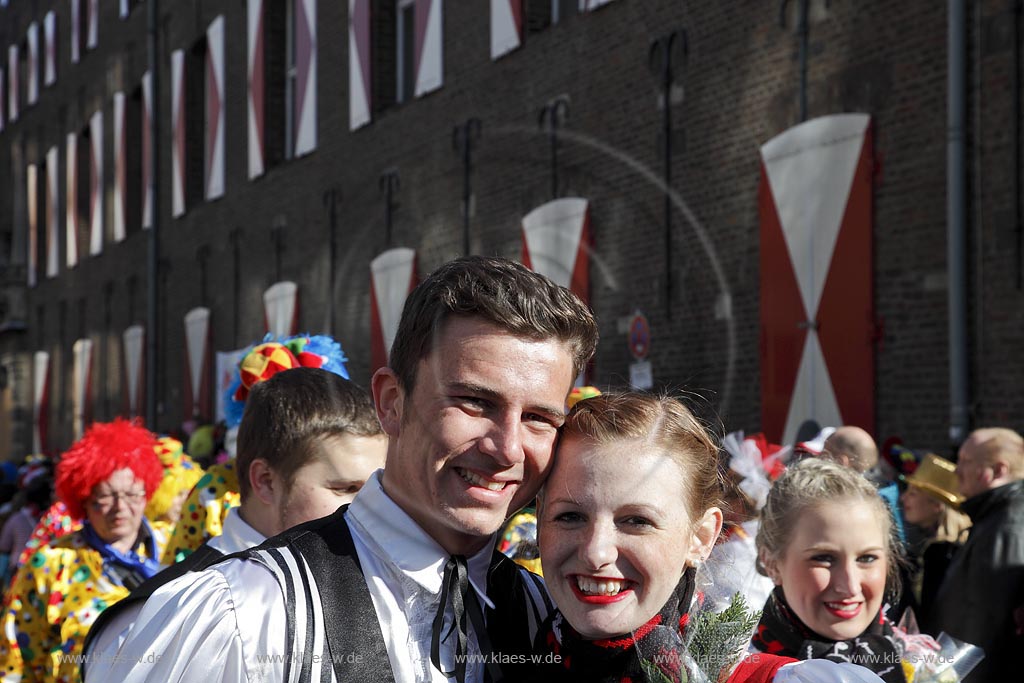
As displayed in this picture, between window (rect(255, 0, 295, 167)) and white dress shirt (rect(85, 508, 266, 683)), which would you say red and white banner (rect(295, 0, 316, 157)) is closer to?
window (rect(255, 0, 295, 167))

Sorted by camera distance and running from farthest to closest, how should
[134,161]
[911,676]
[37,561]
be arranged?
[134,161] < [37,561] < [911,676]

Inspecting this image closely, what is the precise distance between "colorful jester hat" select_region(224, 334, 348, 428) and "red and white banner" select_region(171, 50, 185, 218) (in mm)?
15742

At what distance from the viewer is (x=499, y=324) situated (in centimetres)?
181

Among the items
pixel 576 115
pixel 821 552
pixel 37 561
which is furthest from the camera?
pixel 576 115

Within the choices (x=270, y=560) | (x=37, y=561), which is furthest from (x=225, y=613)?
(x=37, y=561)

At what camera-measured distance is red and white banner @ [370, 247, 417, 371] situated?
1286cm

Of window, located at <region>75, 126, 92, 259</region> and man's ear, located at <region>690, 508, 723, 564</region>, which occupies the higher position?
window, located at <region>75, 126, 92, 259</region>

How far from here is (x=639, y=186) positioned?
962 centimetres

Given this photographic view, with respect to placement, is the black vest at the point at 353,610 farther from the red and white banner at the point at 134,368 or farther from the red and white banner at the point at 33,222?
the red and white banner at the point at 33,222

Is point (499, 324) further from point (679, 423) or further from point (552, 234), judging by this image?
point (552, 234)

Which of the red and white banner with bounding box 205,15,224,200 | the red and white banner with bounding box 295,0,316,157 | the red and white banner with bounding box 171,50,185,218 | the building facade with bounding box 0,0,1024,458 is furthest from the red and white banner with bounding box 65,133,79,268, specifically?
the red and white banner with bounding box 295,0,316,157

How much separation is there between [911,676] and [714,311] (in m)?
6.29

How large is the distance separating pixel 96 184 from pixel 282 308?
956 cm

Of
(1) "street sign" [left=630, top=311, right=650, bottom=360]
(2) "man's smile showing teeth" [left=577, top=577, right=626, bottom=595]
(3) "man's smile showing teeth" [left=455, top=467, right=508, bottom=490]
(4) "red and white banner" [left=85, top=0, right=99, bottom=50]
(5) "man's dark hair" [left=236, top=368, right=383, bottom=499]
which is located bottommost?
(2) "man's smile showing teeth" [left=577, top=577, right=626, bottom=595]
